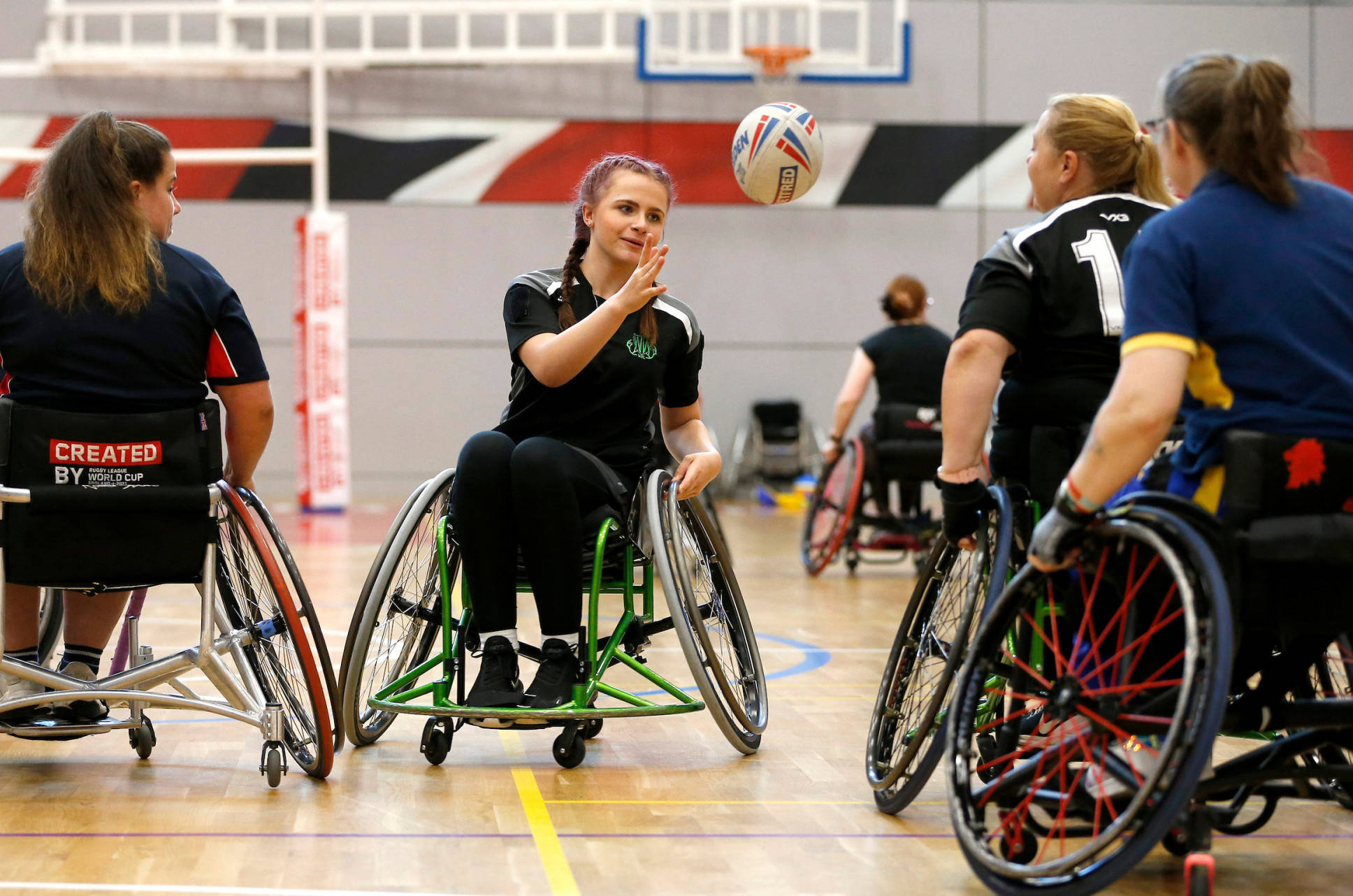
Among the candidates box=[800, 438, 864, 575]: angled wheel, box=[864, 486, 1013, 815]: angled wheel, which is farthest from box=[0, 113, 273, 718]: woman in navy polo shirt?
box=[800, 438, 864, 575]: angled wheel

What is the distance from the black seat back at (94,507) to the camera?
8.32 ft

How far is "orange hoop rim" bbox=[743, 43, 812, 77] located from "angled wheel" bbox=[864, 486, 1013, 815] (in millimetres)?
7397

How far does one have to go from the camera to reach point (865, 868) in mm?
2127

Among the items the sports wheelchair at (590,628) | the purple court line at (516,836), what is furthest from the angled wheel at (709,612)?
the purple court line at (516,836)

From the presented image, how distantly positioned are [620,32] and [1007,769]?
921 centimetres

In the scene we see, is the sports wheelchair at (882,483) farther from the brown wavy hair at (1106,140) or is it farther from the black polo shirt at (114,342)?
the black polo shirt at (114,342)

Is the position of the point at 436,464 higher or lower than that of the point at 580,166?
lower

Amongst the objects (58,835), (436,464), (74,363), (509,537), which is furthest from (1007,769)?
(436,464)

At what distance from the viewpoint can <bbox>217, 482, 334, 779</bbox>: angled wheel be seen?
100 inches

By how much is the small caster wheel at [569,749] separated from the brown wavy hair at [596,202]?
797mm

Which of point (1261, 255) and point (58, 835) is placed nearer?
point (1261, 255)

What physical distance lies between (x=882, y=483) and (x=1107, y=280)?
410 centimetres

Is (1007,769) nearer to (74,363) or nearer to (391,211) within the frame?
(74,363)

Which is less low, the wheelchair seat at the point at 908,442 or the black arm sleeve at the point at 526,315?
the black arm sleeve at the point at 526,315
